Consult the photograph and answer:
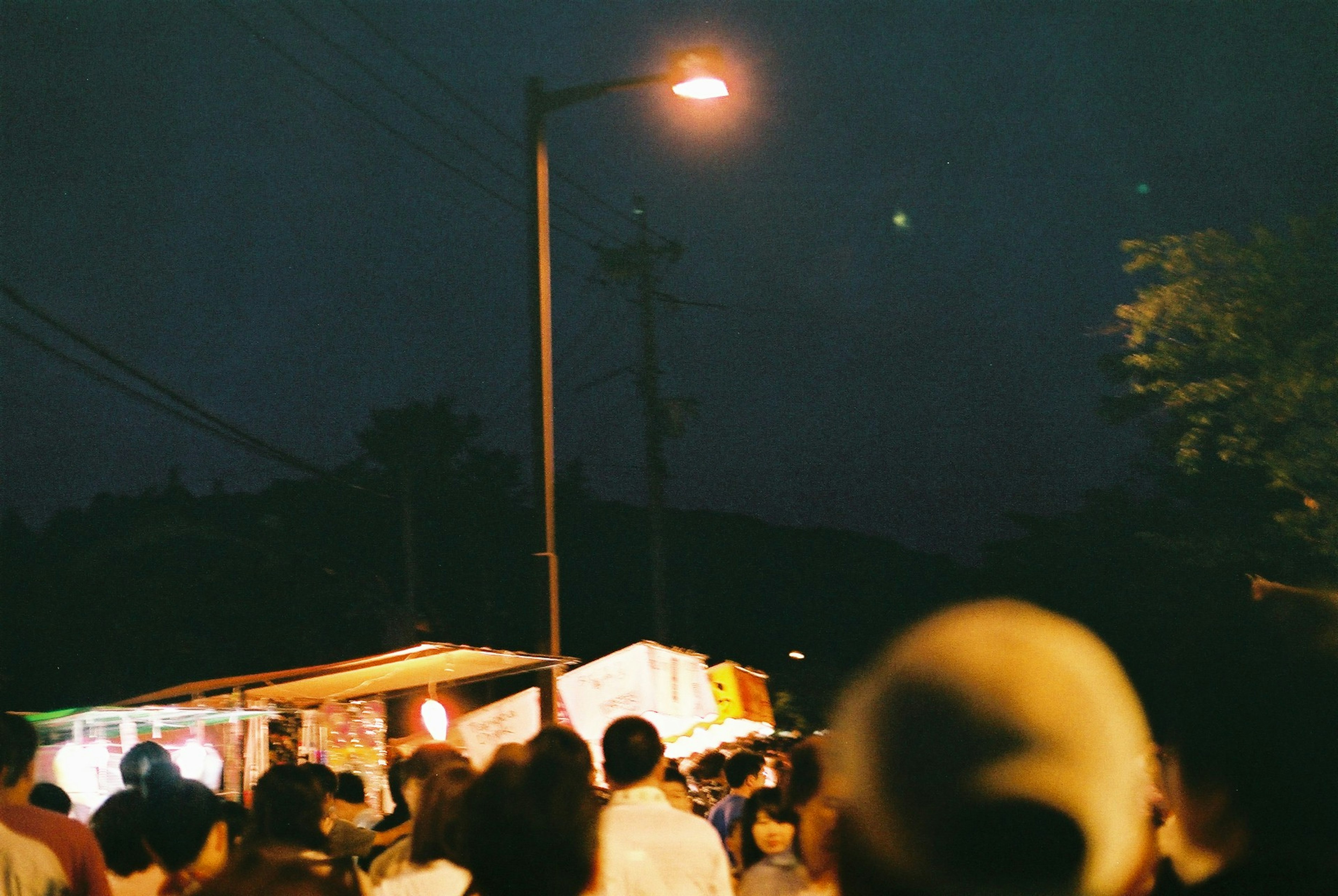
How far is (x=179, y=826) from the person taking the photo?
473cm

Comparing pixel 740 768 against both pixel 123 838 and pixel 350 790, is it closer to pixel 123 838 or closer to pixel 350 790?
pixel 350 790

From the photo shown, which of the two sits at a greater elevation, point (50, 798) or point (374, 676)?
point (374, 676)

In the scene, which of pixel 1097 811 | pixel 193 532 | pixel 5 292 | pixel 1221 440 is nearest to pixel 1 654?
pixel 193 532

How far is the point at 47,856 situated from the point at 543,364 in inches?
230

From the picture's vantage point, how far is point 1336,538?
16.9m

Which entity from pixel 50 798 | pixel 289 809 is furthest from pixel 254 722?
pixel 289 809

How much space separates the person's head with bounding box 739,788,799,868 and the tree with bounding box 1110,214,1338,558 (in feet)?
43.9

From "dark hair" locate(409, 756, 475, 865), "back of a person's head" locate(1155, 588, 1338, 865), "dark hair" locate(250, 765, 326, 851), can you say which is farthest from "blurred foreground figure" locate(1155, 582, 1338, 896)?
"dark hair" locate(250, 765, 326, 851)

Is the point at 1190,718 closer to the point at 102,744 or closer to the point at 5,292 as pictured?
the point at 5,292

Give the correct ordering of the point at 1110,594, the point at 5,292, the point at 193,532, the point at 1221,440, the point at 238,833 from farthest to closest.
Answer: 1. the point at 1110,594
2. the point at 193,532
3. the point at 1221,440
4. the point at 5,292
5. the point at 238,833

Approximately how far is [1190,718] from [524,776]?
2.34m

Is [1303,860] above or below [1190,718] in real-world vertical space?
below

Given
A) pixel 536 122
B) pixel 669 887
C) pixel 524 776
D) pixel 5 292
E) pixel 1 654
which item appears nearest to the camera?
pixel 524 776

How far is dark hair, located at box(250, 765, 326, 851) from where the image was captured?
16.1ft
